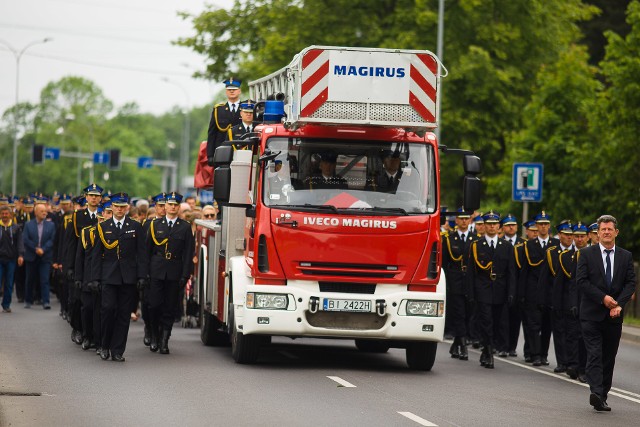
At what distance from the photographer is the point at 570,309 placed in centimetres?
1772

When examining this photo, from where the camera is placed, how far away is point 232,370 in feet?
53.6

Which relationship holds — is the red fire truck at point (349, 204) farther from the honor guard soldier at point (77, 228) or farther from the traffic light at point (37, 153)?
the traffic light at point (37, 153)

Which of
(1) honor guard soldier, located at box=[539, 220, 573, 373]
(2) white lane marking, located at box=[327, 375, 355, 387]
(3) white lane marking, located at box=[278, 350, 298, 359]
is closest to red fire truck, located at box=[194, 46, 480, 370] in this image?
(2) white lane marking, located at box=[327, 375, 355, 387]

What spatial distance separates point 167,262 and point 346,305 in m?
3.36

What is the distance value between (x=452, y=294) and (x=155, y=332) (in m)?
4.49

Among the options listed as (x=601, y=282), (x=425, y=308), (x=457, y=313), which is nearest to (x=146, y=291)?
(x=425, y=308)

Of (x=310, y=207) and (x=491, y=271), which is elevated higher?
(x=310, y=207)

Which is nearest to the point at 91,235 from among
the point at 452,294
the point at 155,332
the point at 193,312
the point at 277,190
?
the point at 155,332

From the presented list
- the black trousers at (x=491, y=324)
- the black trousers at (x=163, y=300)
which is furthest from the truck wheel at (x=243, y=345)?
the black trousers at (x=491, y=324)

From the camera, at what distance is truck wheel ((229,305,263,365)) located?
16.8 meters

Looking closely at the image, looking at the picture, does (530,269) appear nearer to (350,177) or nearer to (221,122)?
(350,177)

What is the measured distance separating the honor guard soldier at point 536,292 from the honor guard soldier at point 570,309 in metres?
0.72

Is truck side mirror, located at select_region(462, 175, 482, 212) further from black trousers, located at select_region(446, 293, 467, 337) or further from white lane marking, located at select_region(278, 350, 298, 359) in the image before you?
black trousers, located at select_region(446, 293, 467, 337)

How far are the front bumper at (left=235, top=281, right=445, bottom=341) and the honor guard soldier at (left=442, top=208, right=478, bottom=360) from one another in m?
3.79
